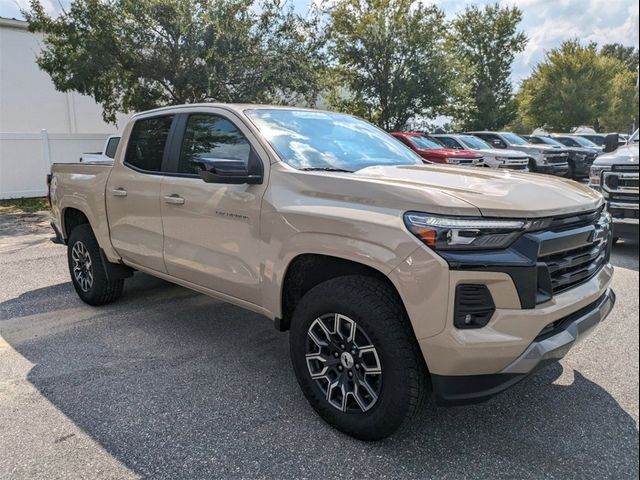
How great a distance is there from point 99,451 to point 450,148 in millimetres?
14297

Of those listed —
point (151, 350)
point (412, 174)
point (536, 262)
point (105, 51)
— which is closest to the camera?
point (536, 262)

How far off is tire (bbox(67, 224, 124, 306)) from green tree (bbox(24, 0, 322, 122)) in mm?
8417

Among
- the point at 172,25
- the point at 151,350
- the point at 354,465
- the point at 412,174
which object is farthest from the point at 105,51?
the point at 354,465

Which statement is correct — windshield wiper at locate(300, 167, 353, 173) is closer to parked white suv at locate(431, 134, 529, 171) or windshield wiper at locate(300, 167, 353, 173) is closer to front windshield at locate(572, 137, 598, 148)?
parked white suv at locate(431, 134, 529, 171)

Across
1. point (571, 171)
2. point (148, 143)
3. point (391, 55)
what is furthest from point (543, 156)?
point (148, 143)

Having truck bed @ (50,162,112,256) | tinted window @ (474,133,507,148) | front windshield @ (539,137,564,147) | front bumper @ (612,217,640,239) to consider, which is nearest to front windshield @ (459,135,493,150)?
tinted window @ (474,133,507,148)

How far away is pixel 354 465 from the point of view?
2.63m

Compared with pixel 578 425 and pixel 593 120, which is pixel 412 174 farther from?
pixel 593 120

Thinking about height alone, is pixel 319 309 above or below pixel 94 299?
above

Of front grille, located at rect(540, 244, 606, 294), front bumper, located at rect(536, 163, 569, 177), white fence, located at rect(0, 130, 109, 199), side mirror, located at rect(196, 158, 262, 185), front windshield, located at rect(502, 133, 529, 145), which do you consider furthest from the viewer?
front windshield, located at rect(502, 133, 529, 145)

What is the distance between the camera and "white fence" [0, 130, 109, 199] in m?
13.1

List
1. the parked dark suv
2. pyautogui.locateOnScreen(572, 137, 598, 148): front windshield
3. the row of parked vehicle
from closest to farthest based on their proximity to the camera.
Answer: the row of parked vehicle, the parked dark suv, pyautogui.locateOnScreen(572, 137, 598, 148): front windshield

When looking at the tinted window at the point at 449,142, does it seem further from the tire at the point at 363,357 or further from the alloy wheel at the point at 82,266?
the tire at the point at 363,357

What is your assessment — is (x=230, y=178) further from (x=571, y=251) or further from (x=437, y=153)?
(x=437, y=153)
